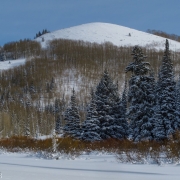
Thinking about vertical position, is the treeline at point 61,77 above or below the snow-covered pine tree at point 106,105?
above

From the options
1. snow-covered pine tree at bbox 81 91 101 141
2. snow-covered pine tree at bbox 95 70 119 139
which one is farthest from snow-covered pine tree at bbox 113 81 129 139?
snow-covered pine tree at bbox 81 91 101 141

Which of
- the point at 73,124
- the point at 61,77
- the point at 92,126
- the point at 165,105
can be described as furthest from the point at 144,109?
the point at 61,77

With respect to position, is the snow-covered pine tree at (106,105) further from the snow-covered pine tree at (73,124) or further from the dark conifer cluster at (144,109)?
the snow-covered pine tree at (73,124)

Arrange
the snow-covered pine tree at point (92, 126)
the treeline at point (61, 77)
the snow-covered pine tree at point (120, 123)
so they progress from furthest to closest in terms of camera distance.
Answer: the treeline at point (61, 77) < the snow-covered pine tree at point (120, 123) < the snow-covered pine tree at point (92, 126)

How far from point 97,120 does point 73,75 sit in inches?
6006

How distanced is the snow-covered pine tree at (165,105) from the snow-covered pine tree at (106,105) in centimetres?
465

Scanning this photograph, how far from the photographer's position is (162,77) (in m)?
24.5

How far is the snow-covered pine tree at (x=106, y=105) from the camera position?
87.1 ft

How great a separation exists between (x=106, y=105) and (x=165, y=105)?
18.9ft

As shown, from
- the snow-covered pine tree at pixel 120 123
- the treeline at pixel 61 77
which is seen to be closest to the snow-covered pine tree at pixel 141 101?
the snow-covered pine tree at pixel 120 123

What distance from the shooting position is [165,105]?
77.7ft

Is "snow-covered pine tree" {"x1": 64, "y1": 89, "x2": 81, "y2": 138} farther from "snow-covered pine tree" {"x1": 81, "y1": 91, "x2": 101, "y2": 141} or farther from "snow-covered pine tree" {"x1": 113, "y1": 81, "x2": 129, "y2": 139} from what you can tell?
"snow-covered pine tree" {"x1": 113, "y1": 81, "x2": 129, "y2": 139}

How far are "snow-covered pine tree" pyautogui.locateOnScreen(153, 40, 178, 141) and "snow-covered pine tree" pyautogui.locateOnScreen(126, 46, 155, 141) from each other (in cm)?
61

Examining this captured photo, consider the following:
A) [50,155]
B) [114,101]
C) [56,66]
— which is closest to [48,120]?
[114,101]
